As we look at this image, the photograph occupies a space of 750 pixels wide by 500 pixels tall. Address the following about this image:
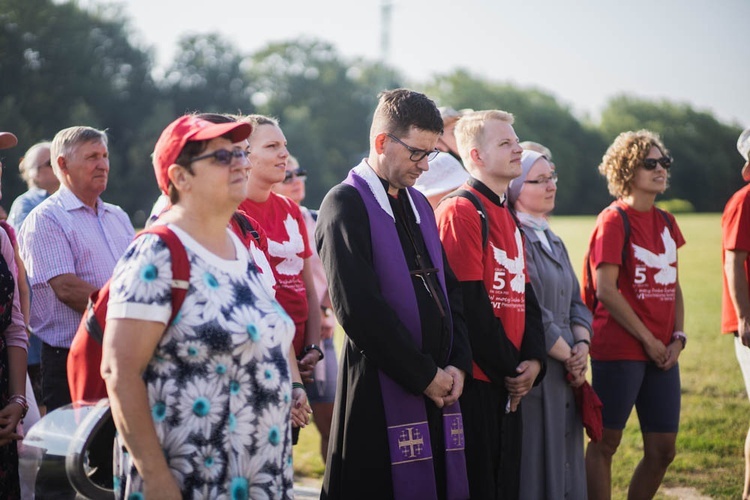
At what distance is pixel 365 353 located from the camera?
11.5ft

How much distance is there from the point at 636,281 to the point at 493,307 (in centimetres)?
155

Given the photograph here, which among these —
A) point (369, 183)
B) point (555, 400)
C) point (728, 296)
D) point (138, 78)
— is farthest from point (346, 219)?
point (138, 78)

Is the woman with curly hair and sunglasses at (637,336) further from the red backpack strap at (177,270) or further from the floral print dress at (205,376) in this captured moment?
the red backpack strap at (177,270)

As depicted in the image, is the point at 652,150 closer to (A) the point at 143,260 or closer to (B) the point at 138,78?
(A) the point at 143,260

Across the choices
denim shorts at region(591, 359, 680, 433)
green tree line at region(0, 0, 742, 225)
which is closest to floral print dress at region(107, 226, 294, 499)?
denim shorts at region(591, 359, 680, 433)

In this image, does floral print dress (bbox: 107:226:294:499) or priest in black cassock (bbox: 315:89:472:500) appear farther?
priest in black cassock (bbox: 315:89:472:500)

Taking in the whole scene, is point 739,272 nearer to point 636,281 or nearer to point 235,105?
point 636,281

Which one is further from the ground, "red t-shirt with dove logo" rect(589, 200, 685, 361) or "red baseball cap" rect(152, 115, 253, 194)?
"red baseball cap" rect(152, 115, 253, 194)

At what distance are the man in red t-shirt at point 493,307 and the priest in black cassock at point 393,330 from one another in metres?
0.24

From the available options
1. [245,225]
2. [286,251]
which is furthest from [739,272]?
[245,225]

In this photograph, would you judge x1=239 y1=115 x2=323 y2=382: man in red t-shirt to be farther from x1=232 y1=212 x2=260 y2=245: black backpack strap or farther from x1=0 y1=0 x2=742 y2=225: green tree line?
x1=0 y1=0 x2=742 y2=225: green tree line

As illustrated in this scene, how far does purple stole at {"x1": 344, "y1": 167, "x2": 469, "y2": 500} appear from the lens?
137 inches

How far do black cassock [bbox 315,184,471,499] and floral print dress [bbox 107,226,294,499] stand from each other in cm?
82

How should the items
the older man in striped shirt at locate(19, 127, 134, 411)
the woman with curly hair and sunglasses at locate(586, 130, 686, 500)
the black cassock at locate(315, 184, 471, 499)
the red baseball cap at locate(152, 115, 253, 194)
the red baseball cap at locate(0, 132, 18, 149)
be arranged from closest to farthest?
the red baseball cap at locate(152, 115, 253, 194)
the black cassock at locate(315, 184, 471, 499)
the red baseball cap at locate(0, 132, 18, 149)
the older man in striped shirt at locate(19, 127, 134, 411)
the woman with curly hair and sunglasses at locate(586, 130, 686, 500)
